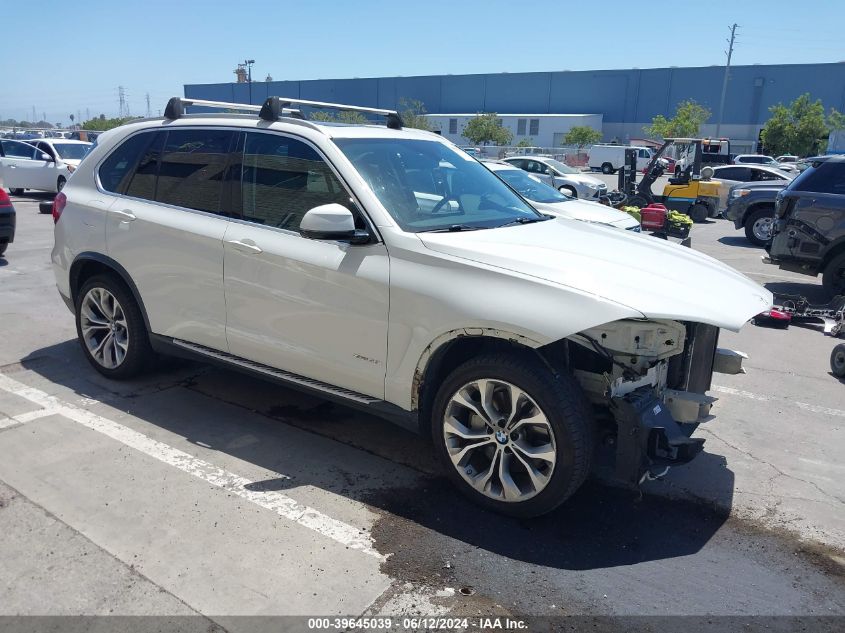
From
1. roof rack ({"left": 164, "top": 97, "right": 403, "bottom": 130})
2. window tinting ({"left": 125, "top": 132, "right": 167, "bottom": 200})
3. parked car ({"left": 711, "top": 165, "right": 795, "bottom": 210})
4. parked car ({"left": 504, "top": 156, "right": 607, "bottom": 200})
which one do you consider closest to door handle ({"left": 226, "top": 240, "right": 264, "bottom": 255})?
roof rack ({"left": 164, "top": 97, "right": 403, "bottom": 130})

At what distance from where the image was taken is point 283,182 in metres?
4.21

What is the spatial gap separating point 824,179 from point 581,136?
183 ft

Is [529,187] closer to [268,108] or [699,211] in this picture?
[268,108]

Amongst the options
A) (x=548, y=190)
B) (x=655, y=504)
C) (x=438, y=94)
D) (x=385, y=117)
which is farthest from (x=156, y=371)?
(x=438, y=94)

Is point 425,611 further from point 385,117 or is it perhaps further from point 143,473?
point 385,117

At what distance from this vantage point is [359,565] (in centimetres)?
316

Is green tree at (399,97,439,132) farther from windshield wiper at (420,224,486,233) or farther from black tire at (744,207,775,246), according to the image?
windshield wiper at (420,224,486,233)

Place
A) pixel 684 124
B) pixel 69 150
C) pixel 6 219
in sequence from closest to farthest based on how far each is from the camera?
pixel 6 219, pixel 69 150, pixel 684 124

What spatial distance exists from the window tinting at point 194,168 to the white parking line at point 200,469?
1555mm

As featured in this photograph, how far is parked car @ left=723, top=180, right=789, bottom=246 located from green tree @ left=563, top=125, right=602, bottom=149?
162 feet

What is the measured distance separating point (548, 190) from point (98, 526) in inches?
367

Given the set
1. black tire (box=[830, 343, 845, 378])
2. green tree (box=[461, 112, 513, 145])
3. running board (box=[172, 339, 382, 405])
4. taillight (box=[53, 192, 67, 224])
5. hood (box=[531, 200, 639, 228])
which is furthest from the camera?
green tree (box=[461, 112, 513, 145])

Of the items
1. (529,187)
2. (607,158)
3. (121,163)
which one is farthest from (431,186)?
(607,158)

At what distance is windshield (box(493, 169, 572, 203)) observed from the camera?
35.4 feet
